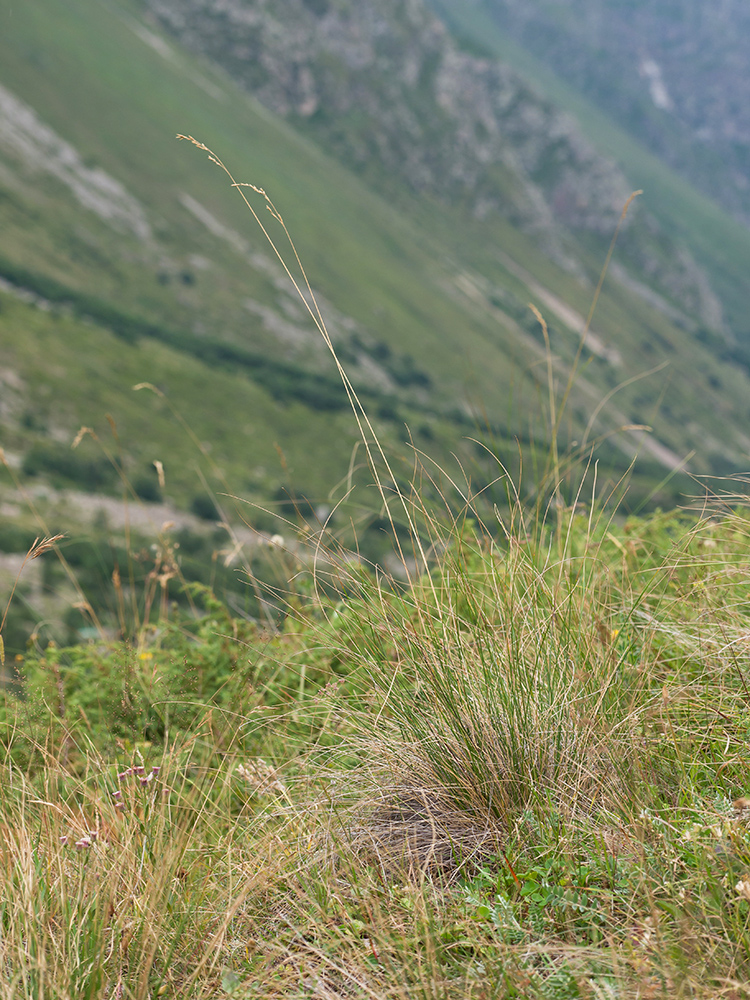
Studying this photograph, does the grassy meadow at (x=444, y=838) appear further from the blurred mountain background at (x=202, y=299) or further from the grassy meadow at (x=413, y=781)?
the blurred mountain background at (x=202, y=299)

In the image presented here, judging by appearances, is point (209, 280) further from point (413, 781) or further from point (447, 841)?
point (447, 841)

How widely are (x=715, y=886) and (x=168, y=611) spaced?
10.5 ft

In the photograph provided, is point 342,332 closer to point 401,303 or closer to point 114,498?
point 401,303

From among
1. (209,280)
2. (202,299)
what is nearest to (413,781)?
(202,299)

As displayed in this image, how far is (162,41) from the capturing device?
170250mm

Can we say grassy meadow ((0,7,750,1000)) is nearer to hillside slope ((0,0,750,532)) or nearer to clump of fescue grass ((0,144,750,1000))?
clump of fescue grass ((0,144,750,1000))

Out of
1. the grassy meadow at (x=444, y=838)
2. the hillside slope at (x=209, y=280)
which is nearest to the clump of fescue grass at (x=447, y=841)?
the grassy meadow at (x=444, y=838)

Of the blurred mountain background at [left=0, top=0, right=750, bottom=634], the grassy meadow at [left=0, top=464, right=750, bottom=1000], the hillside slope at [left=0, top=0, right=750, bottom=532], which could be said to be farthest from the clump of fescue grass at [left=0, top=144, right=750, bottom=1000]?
the hillside slope at [left=0, top=0, right=750, bottom=532]

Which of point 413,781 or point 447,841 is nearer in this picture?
point 447,841

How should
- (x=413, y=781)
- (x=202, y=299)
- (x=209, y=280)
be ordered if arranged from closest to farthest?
(x=413, y=781) → (x=202, y=299) → (x=209, y=280)

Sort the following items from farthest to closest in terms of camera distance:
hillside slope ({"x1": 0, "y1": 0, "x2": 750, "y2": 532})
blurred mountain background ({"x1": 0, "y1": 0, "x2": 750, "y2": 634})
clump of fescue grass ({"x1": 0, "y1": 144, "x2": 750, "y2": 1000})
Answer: hillside slope ({"x1": 0, "y1": 0, "x2": 750, "y2": 532}) → blurred mountain background ({"x1": 0, "y1": 0, "x2": 750, "y2": 634}) → clump of fescue grass ({"x1": 0, "y1": 144, "x2": 750, "y2": 1000})

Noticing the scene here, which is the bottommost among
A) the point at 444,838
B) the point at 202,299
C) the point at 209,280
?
the point at 202,299

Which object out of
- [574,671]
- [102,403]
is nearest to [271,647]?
[574,671]

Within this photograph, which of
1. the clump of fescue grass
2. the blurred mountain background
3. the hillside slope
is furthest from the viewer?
the hillside slope
